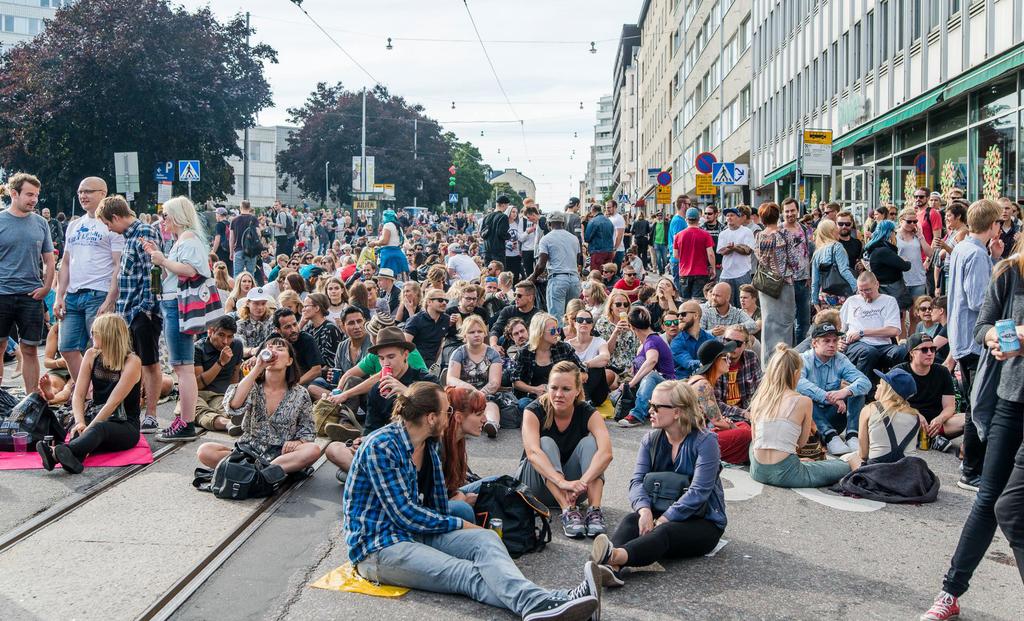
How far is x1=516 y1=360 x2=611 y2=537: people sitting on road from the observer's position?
7035 millimetres

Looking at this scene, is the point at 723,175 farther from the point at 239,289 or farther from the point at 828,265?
the point at 239,289

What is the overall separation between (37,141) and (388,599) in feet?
135

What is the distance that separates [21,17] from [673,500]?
13627 cm

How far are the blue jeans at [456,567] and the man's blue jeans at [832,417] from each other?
4.82 metres

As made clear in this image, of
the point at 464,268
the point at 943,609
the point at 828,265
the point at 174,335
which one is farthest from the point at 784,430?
the point at 464,268

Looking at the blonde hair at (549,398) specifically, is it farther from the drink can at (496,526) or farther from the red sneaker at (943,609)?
the red sneaker at (943,609)

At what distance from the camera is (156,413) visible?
415 inches

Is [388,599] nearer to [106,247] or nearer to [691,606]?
[691,606]

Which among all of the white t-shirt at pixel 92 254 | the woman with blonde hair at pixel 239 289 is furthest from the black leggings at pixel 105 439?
the woman with blonde hair at pixel 239 289

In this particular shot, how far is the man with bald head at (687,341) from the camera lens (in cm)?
1134

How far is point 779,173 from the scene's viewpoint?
3959 cm

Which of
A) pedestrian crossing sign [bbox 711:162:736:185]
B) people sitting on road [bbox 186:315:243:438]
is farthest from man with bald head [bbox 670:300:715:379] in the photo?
pedestrian crossing sign [bbox 711:162:736:185]

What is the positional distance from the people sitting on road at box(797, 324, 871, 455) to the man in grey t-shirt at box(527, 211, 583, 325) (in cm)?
558

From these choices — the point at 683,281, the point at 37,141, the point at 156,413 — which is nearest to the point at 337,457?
the point at 156,413
